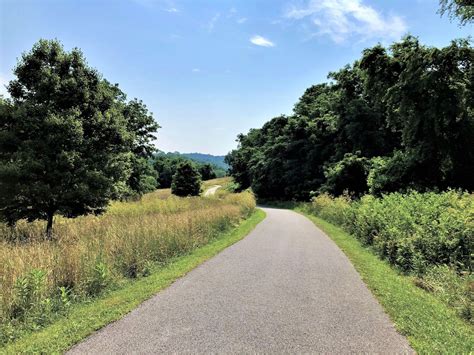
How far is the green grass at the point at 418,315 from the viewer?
5023 millimetres

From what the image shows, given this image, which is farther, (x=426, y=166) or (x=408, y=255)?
(x=426, y=166)

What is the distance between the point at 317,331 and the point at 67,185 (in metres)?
9.54

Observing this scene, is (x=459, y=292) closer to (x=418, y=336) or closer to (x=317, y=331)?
(x=418, y=336)

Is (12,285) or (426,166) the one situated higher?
(426,166)

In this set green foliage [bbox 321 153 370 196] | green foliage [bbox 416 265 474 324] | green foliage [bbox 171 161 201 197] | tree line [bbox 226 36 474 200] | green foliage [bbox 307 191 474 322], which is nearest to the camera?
green foliage [bbox 416 265 474 324]

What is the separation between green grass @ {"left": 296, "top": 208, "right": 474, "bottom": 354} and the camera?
502cm

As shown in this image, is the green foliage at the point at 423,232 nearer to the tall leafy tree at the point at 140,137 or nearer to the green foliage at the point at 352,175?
the green foliage at the point at 352,175

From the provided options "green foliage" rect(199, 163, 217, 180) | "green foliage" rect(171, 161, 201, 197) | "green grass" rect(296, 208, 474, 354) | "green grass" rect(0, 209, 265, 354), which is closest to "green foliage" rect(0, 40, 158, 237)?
"green grass" rect(0, 209, 265, 354)

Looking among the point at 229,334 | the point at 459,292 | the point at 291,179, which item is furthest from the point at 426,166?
the point at 291,179

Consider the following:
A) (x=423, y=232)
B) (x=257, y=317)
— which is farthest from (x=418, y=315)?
(x=423, y=232)

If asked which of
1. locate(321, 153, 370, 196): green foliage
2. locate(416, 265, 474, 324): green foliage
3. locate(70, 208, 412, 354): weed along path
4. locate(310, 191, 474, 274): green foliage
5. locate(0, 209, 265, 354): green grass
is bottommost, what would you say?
locate(0, 209, 265, 354): green grass

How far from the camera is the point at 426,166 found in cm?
2136

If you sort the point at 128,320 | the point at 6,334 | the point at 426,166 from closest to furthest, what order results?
1. the point at 6,334
2. the point at 128,320
3. the point at 426,166

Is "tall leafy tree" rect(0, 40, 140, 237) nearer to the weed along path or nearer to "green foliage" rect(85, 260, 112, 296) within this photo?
"green foliage" rect(85, 260, 112, 296)
